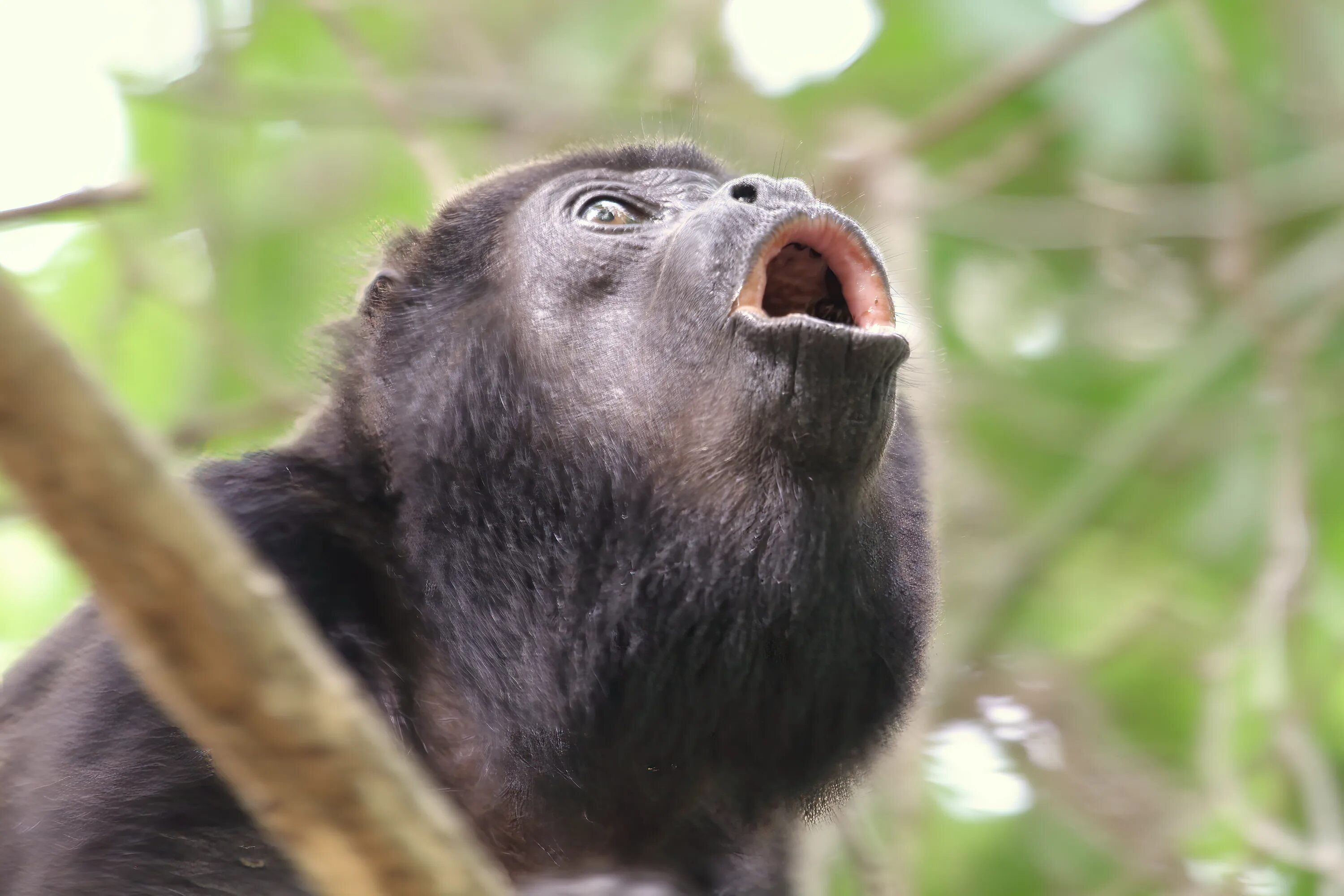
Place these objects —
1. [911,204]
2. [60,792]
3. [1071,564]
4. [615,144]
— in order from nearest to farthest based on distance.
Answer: [60,792] → [615,144] → [911,204] → [1071,564]

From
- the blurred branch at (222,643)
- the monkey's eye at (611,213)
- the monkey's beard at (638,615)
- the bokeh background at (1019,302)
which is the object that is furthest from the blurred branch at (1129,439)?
the blurred branch at (222,643)

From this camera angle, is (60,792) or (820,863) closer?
(60,792)

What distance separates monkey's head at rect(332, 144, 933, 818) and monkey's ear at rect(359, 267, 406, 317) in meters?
0.18

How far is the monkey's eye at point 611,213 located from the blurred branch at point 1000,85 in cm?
149

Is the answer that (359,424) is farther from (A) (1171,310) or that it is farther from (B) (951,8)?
(A) (1171,310)

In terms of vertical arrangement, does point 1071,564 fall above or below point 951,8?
below

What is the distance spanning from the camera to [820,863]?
3.91 m

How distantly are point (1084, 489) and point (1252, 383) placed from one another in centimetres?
83

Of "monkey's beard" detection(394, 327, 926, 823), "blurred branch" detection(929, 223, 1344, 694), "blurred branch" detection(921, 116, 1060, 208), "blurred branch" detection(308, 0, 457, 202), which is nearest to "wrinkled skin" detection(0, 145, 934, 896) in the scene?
"monkey's beard" detection(394, 327, 926, 823)

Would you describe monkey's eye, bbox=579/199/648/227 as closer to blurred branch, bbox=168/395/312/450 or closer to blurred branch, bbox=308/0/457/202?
blurred branch, bbox=308/0/457/202

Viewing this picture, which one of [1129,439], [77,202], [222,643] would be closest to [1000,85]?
[1129,439]

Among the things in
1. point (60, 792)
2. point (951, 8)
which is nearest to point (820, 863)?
point (60, 792)

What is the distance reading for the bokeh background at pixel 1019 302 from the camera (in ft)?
13.3

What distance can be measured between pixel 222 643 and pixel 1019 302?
4.79 m
